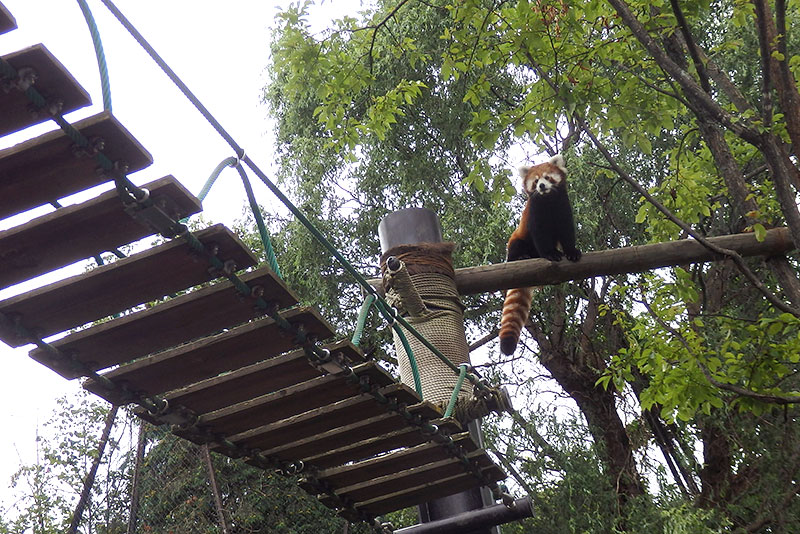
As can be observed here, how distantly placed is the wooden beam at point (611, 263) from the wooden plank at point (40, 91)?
2604mm

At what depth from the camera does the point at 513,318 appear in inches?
200

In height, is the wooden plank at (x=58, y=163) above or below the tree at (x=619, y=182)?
below

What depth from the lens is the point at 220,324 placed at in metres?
2.21

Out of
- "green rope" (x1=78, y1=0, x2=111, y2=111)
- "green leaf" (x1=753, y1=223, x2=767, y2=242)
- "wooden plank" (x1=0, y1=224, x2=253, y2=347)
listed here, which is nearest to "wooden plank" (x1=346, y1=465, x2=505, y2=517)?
"wooden plank" (x1=0, y1=224, x2=253, y2=347)

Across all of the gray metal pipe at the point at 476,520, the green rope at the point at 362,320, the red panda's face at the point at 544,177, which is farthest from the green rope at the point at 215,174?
the red panda's face at the point at 544,177

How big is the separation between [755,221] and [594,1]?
1.38m

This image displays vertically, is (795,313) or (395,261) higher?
(395,261)

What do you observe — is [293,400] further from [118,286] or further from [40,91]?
[40,91]

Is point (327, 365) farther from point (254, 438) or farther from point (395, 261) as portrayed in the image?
point (395, 261)

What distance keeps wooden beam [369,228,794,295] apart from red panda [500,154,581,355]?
0.34 m

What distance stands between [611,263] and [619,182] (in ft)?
13.8

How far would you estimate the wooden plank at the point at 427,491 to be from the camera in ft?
11.1

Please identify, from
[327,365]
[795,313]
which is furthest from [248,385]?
[795,313]

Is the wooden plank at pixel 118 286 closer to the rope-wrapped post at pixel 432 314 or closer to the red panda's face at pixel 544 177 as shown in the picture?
the rope-wrapped post at pixel 432 314
